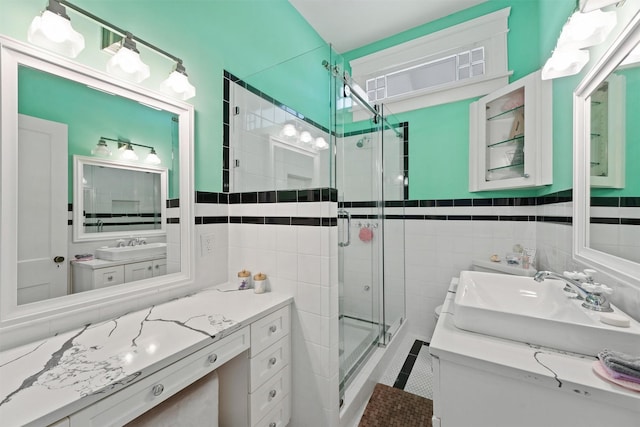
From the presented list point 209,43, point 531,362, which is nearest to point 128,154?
point 209,43

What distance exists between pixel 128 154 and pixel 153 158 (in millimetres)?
113

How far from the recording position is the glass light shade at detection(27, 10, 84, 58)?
91 centimetres

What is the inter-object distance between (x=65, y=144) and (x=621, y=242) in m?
2.28

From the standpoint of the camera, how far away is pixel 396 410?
154cm

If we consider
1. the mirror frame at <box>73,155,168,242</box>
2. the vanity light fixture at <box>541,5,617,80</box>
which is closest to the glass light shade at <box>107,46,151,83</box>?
the mirror frame at <box>73,155,168,242</box>

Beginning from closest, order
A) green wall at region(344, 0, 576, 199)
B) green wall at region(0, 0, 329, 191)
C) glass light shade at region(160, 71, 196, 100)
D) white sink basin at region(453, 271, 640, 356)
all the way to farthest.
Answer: white sink basin at region(453, 271, 640, 356), green wall at region(0, 0, 329, 191), glass light shade at region(160, 71, 196, 100), green wall at region(344, 0, 576, 199)

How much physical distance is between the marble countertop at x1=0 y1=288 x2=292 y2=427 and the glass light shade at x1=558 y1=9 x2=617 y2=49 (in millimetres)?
1852

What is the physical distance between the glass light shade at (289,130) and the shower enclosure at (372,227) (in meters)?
0.45

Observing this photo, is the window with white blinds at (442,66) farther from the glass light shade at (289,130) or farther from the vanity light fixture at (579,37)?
the vanity light fixture at (579,37)

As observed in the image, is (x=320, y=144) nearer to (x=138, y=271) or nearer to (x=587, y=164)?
(x=138, y=271)

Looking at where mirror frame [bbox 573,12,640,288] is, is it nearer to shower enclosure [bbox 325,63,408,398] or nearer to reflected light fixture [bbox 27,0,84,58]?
shower enclosure [bbox 325,63,408,398]

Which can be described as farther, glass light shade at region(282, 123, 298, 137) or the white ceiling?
the white ceiling

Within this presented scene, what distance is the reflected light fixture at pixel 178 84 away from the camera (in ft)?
4.29

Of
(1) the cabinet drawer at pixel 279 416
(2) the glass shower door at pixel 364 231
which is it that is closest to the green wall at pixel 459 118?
(2) the glass shower door at pixel 364 231
